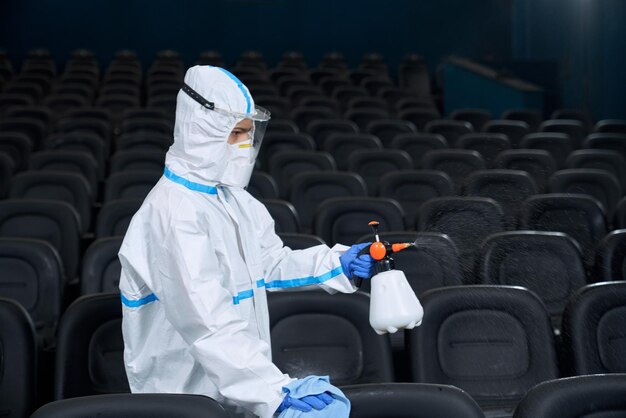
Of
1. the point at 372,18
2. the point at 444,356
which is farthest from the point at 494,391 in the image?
the point at 372,18

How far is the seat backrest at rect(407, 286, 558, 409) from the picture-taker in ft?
9.50

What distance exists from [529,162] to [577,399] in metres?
4.20

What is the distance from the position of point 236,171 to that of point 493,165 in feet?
13.5

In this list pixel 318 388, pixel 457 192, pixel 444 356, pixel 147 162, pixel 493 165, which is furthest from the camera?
pixel 493 165

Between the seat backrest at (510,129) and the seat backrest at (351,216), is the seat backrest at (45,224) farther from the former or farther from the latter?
the seat backrest at (510,129)

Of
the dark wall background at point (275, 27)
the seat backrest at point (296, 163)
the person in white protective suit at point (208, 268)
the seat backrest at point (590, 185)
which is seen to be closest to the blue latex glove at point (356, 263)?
the person in white protective suit at point (208, 268)

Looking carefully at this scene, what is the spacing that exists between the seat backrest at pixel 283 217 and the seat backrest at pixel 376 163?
1668mm

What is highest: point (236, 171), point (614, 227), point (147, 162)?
point (236, 171)

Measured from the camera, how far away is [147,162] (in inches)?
227

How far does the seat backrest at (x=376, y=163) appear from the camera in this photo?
19.4 feet

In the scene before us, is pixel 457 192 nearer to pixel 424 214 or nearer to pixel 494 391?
pixel 424 214

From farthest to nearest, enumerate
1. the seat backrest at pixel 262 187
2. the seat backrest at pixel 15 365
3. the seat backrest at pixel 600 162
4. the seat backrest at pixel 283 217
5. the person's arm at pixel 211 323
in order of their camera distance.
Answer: the seat backrest at pixel 600 162 < the seat backrest at pixel 262 187 < the seat backrest at pixel 283 217 < the seat backrest at pixel 15 365 < the person's arm at pixel 211 323

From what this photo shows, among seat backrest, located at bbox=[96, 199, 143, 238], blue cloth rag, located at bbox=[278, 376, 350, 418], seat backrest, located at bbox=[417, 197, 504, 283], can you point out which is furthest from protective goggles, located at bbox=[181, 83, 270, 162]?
seat backrest, located at bbox=[417, 197, 504, 283]

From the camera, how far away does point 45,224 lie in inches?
164
